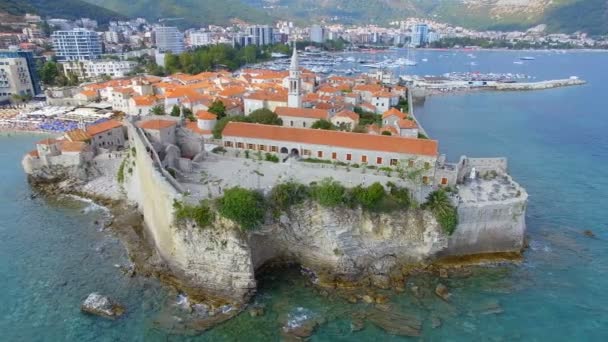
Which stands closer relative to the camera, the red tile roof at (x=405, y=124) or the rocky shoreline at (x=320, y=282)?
the rocky shoreline at (x=320, y=282)

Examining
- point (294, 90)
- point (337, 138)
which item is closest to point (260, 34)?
point (294, 90)

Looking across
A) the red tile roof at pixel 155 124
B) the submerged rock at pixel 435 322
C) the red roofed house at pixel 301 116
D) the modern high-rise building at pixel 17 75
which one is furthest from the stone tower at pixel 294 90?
the modern high-rise building at pixel 17 75

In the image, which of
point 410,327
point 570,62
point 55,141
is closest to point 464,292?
point 410,327

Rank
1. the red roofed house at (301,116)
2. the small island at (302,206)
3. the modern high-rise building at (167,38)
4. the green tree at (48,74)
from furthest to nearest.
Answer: the modern high-rise building at (167,38) → the green tree at (48,74) → the red roofed house at (301,116) → the small island at (302,206)

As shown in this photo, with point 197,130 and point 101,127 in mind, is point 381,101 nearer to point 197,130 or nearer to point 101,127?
point 197,130

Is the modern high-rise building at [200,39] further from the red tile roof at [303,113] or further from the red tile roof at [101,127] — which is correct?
the red tile roof at [303,113]

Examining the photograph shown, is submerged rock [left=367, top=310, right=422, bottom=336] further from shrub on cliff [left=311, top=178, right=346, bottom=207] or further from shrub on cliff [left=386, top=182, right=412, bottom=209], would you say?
shrub on cliff [left=386, top=182, right=412, bottom=209]

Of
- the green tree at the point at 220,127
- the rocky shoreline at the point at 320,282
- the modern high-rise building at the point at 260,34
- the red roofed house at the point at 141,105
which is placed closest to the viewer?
the rocky shoreline at the point at 320,282
